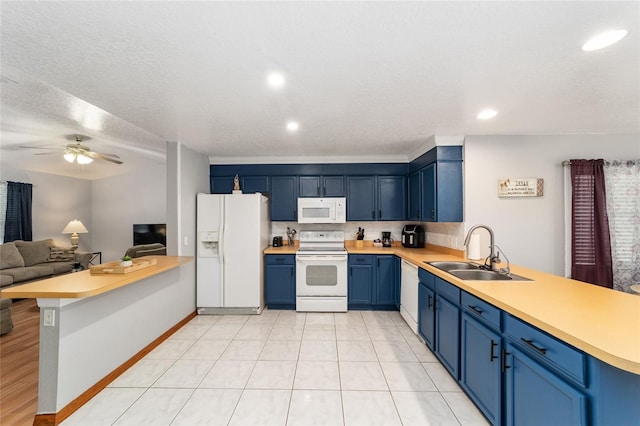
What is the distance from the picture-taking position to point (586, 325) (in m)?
1.24

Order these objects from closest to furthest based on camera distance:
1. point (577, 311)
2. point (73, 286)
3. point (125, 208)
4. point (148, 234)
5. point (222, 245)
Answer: point (577, 311), point (73, 286), point (222, 245), point (148, 234), point (125, 208)

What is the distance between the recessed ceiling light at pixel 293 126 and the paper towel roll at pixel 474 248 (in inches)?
83.4

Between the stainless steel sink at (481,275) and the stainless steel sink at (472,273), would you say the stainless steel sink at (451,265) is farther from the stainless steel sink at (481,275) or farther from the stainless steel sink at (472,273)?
the stainless steel sink at (481,275)

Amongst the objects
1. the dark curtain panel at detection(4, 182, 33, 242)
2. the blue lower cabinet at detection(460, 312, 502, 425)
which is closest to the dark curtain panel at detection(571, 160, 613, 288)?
the blue lower cabinet at detection(460, 312, 502, 425)

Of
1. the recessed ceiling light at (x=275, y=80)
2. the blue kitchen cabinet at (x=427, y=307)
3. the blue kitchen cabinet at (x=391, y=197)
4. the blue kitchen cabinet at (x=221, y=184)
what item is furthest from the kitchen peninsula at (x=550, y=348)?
the blue kitchen cabinet at (x=221, y=184)

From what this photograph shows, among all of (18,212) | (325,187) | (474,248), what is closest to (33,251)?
(18,212)

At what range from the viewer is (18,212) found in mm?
5363

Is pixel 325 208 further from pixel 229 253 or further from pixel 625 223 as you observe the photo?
pixel 625 223

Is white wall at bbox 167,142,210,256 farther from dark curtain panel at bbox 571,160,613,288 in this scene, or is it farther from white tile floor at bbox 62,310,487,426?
dark curtain panel at bbox 571,160,613,288

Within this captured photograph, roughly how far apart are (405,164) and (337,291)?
227 cm

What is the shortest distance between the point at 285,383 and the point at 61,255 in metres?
6.10

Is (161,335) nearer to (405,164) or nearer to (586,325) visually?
(586,325)

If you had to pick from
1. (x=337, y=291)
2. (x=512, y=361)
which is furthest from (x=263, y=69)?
(x=337, y=291)

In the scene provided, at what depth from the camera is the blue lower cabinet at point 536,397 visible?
1.15 meters
